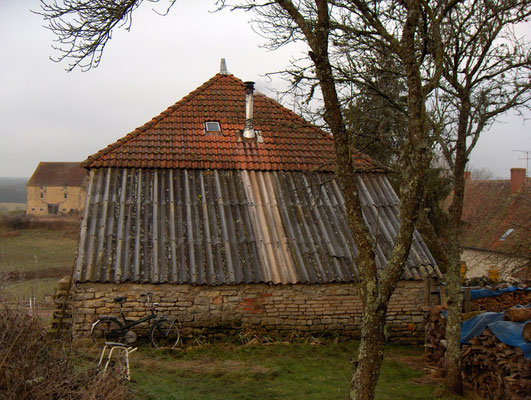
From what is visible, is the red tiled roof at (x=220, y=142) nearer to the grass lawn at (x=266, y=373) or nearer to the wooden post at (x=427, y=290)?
the wooden post at (x=427, y=290)

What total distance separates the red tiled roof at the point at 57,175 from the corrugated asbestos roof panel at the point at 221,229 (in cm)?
4740

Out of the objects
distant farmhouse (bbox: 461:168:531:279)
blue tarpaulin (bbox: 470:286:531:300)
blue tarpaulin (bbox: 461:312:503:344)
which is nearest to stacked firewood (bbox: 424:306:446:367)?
blue tarpaulin (bbox: 461:312:503:344)

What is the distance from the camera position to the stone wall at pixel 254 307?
33.7 feet

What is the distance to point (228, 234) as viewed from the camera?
11.5m

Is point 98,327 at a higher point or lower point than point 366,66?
lower

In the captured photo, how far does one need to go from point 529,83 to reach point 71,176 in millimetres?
55648

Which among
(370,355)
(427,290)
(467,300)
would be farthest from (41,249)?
(370,355)

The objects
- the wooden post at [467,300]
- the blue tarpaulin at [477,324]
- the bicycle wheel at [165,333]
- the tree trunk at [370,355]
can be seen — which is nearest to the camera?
the tree trunk at [370,355]

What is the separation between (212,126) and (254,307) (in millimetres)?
5474

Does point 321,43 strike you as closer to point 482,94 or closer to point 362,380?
point 362,380

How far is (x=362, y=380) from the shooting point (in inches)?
187

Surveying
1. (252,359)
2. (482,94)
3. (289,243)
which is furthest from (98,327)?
(482,94)

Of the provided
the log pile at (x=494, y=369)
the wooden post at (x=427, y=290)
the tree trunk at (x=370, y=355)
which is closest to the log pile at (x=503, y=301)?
the wooden post at (x=427, y=290)

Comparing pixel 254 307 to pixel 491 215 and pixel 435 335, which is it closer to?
pixel 435 335
